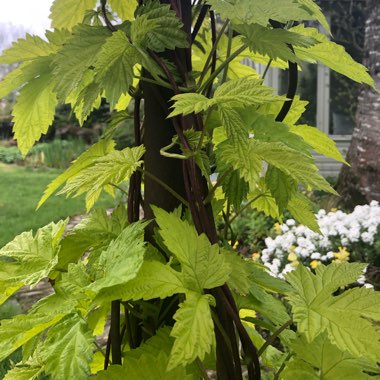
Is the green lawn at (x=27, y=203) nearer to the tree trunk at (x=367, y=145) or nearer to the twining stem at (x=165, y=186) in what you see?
the tree trunk at (x=367, y=145)

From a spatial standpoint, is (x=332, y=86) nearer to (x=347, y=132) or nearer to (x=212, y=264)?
(x=347, y=132)

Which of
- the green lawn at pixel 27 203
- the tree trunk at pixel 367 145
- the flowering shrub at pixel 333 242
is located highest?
the tree trunk at pixel 367 145

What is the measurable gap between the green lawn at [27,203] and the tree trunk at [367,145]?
3388 mm

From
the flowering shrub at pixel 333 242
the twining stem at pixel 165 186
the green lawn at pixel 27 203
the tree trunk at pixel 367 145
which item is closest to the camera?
the twining stem at pixel 165 186

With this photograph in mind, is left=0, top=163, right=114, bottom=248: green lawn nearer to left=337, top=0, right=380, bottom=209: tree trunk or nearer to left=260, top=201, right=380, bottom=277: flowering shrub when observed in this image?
left=260, top=201, right=380, bottom=277: flowering shrub

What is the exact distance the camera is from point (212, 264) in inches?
26.0

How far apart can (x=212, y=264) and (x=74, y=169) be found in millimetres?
384

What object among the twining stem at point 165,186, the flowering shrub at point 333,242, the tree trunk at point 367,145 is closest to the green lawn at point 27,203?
the flowering shrub at point 333,242

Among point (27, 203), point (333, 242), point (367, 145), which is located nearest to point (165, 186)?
point (333, 242)

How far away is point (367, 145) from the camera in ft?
16.4

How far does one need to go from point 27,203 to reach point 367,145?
5.44m

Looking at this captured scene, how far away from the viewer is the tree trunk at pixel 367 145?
16.1 ft

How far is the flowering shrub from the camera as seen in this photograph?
3.85 metres

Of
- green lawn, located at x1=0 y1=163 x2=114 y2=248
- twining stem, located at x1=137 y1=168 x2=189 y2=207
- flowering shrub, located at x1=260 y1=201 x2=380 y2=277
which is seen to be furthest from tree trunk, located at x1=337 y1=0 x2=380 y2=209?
twining stem, located at x1=137 y1=168 x2=189 y2=207
